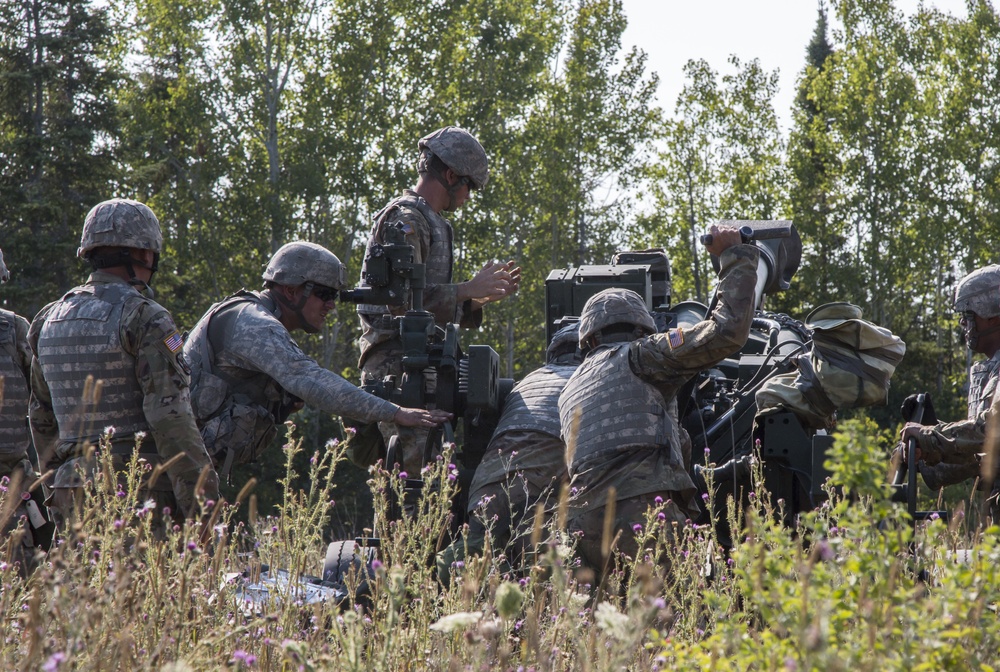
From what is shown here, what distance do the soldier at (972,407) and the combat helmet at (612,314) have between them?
1483 mm

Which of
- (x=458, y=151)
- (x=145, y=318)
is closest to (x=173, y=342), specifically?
(x=145, y=318)

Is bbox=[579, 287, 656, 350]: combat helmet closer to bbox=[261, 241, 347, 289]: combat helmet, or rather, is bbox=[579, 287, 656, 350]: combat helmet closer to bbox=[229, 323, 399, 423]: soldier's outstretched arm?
bbox=[229, 323, 399, 423]: soldier's outstretched arm

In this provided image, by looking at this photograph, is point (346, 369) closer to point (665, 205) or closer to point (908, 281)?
point (665, 205)

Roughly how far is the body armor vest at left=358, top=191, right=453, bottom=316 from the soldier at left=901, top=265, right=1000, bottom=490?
2792 millimetres

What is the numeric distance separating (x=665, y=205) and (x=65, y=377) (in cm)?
2686

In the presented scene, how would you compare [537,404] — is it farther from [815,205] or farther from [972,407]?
[815,205]

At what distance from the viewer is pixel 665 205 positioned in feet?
103

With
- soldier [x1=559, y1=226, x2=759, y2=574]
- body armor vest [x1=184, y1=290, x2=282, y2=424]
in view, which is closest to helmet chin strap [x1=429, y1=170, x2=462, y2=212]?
body armor vest [x1=184, y1=290, x2=282, y2=424]

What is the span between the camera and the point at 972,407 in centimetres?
733

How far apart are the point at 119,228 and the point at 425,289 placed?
87.1 inches

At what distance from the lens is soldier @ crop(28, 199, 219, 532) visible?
203 inches

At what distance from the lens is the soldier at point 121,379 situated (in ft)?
16.9

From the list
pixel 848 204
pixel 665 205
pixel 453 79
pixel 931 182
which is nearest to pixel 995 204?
pixel 931 182

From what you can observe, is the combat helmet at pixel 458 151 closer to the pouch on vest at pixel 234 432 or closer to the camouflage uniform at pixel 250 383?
the camouflage uniform at pixel 250 383
